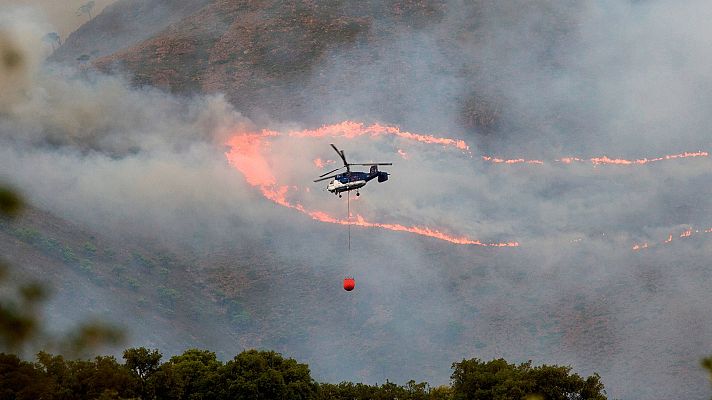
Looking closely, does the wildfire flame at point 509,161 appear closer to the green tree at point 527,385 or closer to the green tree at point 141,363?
the green tree at point 527,385

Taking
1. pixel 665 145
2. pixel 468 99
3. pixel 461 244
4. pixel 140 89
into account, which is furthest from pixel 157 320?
pixel 665 145

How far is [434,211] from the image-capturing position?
172 metres

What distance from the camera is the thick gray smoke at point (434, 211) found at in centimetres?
14450

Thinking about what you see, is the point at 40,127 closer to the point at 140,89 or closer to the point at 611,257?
the point at 140,89

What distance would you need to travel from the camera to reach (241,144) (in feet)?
617

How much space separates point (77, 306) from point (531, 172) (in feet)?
273

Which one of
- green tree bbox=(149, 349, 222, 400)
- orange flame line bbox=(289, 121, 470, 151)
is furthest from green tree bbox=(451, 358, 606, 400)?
orange flame line bbox=(289, 121, 470, 151)

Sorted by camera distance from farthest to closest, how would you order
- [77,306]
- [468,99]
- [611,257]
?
[468,99]
[611,257]
[77,306]

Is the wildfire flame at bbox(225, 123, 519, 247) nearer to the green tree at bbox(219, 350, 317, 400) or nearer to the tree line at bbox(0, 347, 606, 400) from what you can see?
the tree line at bbox(0, 347, 606, 400)

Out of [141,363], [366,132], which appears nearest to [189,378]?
[141,363]

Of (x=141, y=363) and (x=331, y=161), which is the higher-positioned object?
(x=331, y=161)

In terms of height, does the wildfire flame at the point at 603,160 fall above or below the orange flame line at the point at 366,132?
below

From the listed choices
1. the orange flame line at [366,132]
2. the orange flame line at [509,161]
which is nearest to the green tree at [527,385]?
the orange flame line at [509,161]

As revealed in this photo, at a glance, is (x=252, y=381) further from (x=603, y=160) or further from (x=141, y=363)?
(x=603, y=160)
